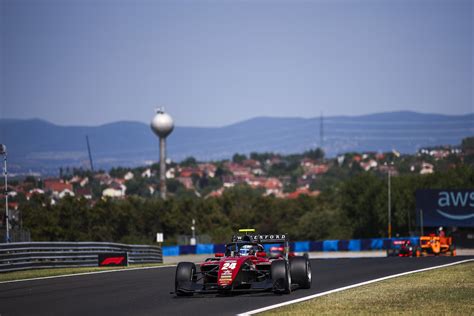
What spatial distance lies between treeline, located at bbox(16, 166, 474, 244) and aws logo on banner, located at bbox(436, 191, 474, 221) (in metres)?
22.0

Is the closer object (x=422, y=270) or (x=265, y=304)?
(x=265, y=304)

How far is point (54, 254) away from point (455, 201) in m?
53.1

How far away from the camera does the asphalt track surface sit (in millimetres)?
19359

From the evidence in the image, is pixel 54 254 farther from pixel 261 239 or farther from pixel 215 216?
pixel 215 216

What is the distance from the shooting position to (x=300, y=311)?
729 inches

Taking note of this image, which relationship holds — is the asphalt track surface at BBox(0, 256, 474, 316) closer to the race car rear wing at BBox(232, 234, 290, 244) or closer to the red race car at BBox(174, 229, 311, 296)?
the red race car at BBox(174, 229, 311, 296)

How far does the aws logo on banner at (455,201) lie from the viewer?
83.0 m

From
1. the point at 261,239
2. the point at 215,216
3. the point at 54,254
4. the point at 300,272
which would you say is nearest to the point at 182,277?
the point at 300,272

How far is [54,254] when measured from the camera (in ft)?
124

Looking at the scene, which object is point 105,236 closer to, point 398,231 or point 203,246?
point 398,231

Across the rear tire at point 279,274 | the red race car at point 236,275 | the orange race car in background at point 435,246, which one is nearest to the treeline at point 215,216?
the orange race car in background at point 435,246

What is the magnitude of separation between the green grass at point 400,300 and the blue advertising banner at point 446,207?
5758 cm

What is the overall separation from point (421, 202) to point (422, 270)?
5282cm

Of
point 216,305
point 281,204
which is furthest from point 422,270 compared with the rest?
point 281,204
